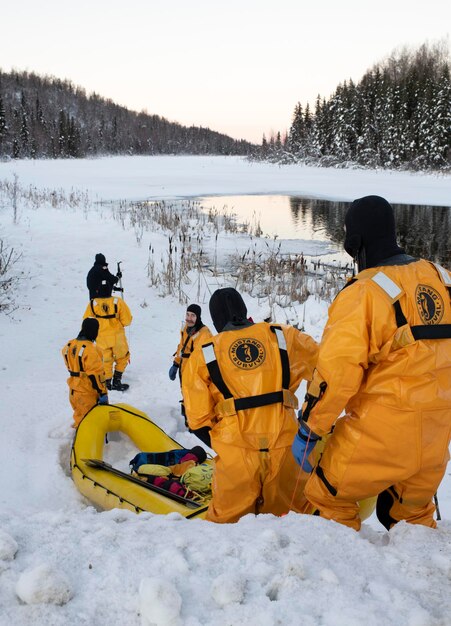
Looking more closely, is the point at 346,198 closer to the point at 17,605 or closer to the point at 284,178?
the point at 284,178

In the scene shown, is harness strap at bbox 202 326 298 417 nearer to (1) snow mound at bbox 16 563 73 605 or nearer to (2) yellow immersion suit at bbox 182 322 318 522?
(2) yellow immersion suit at bbox 182 322 318 522

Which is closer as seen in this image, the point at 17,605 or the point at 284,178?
the point at 17,605

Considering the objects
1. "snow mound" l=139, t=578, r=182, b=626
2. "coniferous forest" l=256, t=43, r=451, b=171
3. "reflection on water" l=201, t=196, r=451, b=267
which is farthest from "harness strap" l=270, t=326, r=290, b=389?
"coniferous forest" l=256, t=43, r=451, b=171

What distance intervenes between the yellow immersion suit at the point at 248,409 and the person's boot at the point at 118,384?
3406 mm

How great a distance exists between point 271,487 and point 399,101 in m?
46.2

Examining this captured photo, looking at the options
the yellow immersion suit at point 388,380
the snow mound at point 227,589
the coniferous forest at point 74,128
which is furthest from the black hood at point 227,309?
the coniferous forest at point 74,128

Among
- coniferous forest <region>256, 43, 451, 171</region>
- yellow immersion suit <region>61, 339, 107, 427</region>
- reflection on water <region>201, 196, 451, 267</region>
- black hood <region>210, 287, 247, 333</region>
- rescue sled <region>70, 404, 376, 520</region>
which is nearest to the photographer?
black hood <region>210, 287, 247, 333</region>

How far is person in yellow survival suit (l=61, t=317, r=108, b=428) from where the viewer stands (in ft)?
15.0

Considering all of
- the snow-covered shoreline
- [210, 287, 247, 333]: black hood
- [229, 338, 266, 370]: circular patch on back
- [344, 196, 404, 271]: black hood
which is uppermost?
the snow-covered shoreline

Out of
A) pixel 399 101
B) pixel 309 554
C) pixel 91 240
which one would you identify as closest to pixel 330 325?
pixel 309 554

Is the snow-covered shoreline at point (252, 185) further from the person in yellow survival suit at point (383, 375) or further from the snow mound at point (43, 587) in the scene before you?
the snow mound at point (43, 587)

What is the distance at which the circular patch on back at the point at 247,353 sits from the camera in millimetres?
2547

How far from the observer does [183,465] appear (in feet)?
12.5

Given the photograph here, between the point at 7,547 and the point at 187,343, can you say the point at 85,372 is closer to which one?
the point at 187,343
